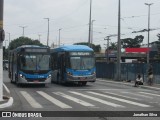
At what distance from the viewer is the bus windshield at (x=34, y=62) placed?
106ft

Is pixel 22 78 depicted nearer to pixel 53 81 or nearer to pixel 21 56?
pixel 21 56

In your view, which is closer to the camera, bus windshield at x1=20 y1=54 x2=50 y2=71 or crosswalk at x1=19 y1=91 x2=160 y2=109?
crosswalk at x1=19 y1=91 x2=160 y2=109

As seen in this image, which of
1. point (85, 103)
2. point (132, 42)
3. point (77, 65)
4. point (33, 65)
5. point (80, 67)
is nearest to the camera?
point (85, 103)

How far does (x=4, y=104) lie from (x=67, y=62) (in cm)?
1614

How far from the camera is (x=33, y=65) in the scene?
32312 millimetres

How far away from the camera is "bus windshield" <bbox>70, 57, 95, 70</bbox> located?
33844mm

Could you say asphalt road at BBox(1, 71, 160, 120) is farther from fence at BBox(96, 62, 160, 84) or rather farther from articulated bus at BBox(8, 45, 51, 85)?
fence at BBox(96, 62, 160, 84)

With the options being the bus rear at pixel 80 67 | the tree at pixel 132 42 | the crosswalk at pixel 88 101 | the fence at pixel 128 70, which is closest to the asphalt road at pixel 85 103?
the crosswalk at pixel 88 101

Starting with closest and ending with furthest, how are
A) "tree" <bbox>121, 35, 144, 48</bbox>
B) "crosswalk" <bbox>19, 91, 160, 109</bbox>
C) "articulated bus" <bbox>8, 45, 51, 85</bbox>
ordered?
"crosswalk" <bbox>19, 91, 160, 109</bbox>
"articulated bus" <bbox>8, 45, 51, 85</bbox>
"tree" <bbox>121, 35, 144, 48</bbox>

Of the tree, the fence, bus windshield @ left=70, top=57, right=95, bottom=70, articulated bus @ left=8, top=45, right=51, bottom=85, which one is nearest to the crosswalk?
articulated bus @ left=8, top=45, right=51, bottom=85

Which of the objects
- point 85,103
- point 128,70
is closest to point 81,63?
point 128,70

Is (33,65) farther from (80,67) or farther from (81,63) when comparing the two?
(81,63)

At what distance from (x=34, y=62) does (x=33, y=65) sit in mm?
241

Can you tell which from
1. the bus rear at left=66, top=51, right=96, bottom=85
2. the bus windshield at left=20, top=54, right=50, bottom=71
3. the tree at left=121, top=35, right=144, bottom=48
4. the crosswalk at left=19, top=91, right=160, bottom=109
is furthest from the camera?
the tree at left=121, top=35, right=144, bottom=48
